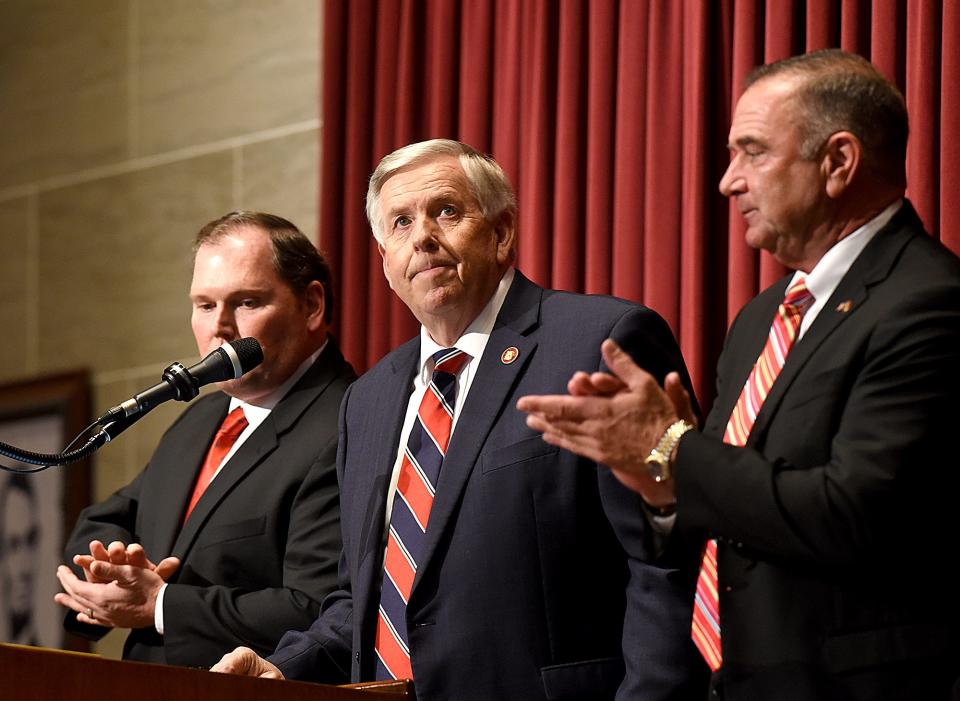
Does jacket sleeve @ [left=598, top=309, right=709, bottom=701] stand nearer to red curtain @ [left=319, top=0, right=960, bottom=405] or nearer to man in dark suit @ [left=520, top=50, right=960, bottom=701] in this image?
man in dark suit @ [left=520, top=50, right=960, bottom=701]

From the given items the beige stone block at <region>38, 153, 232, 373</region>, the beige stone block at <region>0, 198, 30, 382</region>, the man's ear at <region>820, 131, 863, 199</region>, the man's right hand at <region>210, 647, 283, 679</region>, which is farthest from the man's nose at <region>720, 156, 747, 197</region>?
the beige stone block at <region>0, 198, 30, 382</region>

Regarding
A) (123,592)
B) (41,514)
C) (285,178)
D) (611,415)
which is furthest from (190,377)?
(41,514)

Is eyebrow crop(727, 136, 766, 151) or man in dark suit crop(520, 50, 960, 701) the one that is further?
eyebrow crop(727, 136, 766, 151)

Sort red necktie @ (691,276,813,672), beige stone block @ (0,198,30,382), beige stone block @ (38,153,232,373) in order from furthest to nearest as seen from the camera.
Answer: beige stone block @ (0,198,30,382), beige stone block @ (38,153,232,373), red necktie @ (691,276,813,672)

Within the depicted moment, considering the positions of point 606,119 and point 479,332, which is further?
point 606,119

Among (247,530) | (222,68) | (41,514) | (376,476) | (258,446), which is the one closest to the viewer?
(376,476)

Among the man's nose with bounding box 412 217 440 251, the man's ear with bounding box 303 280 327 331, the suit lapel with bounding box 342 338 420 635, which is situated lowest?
the suit lapel with bounding box 342 338 420 635

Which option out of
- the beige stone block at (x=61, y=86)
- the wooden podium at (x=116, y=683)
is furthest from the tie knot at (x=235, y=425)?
the beige stone block at (x=61, y=86)

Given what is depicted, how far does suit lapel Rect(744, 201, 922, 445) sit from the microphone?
991 millimetres

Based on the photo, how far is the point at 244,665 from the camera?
2994mm

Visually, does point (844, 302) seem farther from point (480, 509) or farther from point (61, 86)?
point (61, 86)

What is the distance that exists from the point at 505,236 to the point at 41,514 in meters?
3.02

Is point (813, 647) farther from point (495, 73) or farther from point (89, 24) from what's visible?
point (89, 24)

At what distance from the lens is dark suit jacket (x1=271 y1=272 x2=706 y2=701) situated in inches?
114
